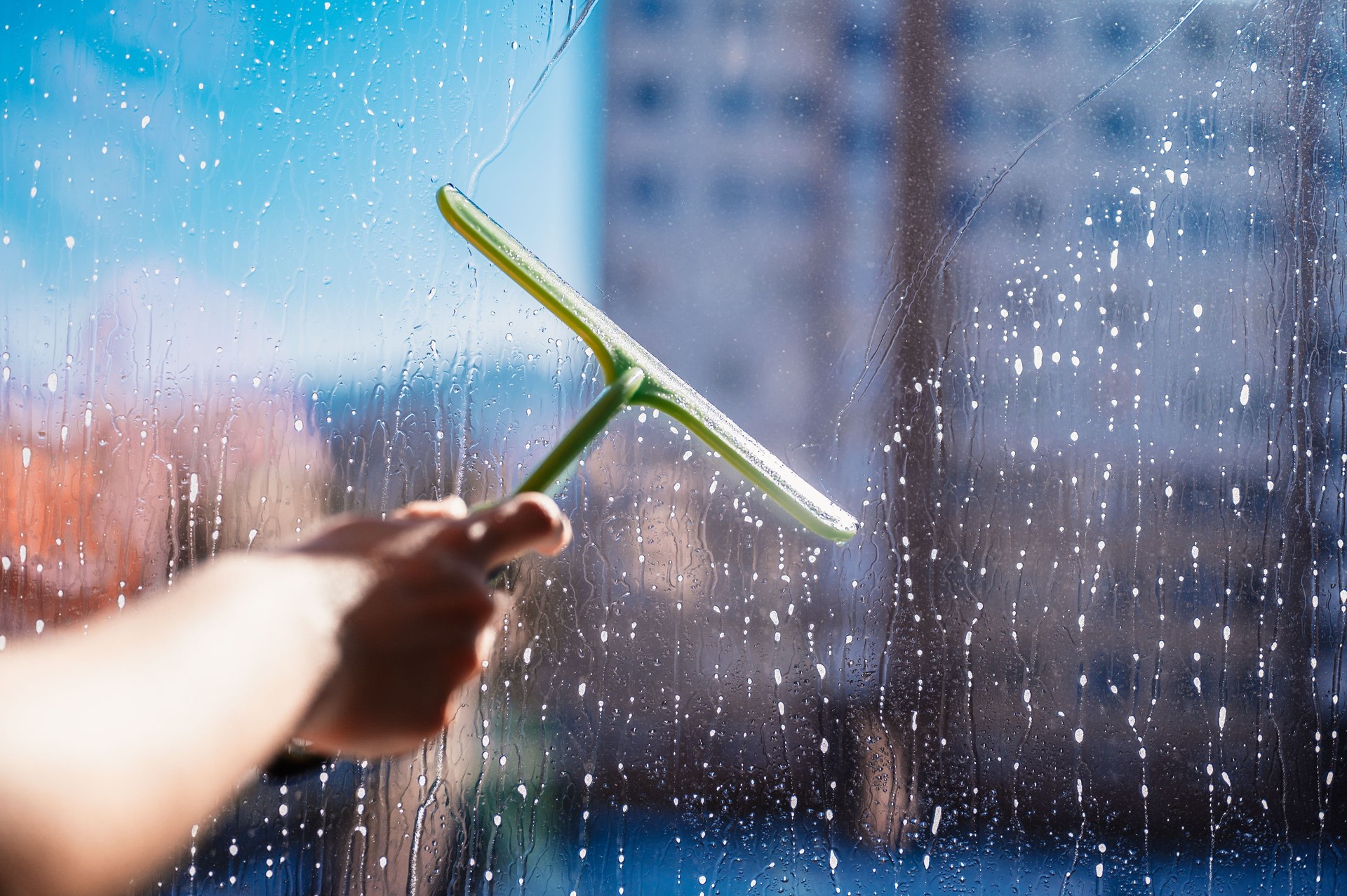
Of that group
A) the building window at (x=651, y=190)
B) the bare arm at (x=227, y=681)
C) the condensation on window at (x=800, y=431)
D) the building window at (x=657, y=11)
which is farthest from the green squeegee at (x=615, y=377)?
the building window at (x=657, y=11)

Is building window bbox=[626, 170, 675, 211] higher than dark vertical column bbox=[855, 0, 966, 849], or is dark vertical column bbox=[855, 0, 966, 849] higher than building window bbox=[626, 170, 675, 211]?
building window bbox=[626, 170, 675, 211]

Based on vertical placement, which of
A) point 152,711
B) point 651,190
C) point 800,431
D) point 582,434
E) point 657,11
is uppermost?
point 657,11

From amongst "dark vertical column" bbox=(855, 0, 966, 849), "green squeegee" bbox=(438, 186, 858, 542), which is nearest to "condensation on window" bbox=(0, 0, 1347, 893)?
"dark vertical column" bbox=(855, 0, 966, 849)

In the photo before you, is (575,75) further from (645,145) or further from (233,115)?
(233,115)

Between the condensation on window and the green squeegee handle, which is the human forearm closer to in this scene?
the green squeegee handle

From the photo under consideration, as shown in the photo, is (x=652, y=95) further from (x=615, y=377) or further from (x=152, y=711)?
(x=152, y=711)

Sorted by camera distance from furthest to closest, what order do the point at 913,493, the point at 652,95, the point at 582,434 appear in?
1. the point at 652,95
2. the point at 913,493
3. the point at 582,434

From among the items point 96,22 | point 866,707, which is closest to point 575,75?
point 96,22

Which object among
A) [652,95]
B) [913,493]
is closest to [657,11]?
[652,95]
